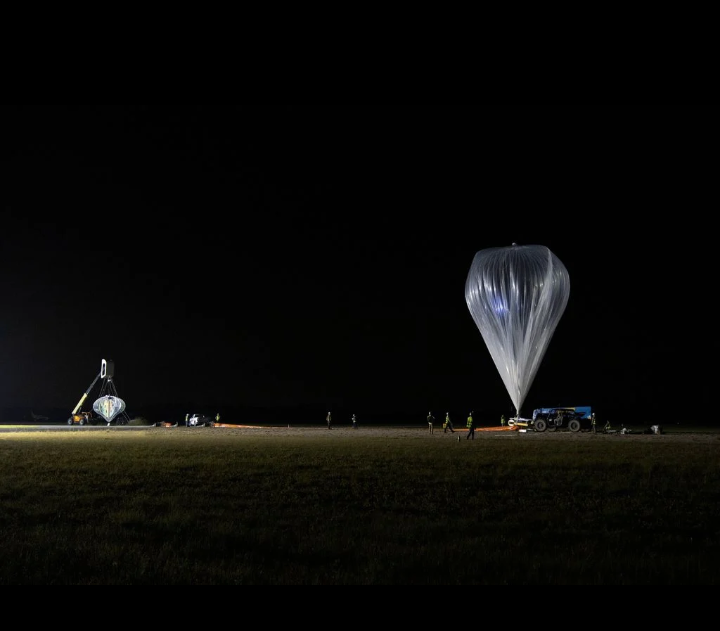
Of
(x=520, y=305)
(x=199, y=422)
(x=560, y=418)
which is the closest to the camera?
(x=520, y=305)

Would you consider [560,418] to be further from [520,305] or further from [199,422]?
[199,422]

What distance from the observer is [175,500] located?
14.4 m

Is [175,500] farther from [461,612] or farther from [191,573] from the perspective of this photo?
[461,612]

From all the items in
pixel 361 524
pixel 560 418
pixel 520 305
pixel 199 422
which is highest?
pixel 520 305

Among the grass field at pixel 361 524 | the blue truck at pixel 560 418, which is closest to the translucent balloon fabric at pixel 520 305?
the blue truck at pixel 560 418

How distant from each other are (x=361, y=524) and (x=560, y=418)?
43.9 metres

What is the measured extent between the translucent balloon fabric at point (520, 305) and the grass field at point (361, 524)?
26.0 metres

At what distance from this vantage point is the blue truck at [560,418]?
52.0 m

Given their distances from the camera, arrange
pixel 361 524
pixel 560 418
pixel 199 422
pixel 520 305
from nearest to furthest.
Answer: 1. pixel 361 524
2. pixel 520 305
3. pixel 560 418
4. pixel 199 422

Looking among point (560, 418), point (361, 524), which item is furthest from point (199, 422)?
point (361, 524)

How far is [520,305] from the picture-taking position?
4778cm

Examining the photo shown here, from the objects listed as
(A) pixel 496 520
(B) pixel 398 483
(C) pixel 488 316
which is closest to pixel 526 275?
(C) pixel 488 316

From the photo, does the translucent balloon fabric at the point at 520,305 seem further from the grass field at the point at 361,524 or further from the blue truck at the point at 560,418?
the grass field at the point at 361,524

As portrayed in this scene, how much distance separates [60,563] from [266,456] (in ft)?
56.9
